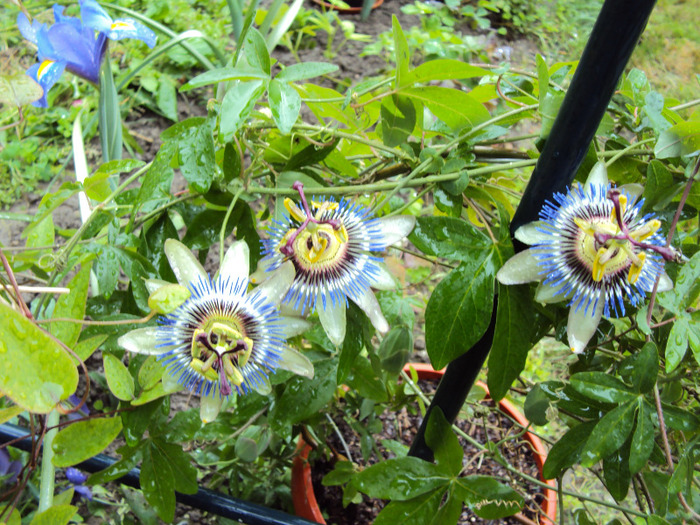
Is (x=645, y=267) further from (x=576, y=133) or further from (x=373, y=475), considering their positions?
(x=373, y=475)

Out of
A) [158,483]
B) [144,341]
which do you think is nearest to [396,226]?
[144,341]

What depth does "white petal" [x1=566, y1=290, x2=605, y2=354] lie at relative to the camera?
62 cm

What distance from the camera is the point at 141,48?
2482 mm

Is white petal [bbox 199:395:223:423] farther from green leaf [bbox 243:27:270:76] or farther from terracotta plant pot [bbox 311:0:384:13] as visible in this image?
terracotta plant pot [bbox 311:0:384:13]

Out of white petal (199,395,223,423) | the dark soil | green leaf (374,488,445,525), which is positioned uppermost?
white petal (199,395,223,423)

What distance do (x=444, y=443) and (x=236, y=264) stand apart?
1.36 ft

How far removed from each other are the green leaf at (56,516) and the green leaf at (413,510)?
14.5 inches

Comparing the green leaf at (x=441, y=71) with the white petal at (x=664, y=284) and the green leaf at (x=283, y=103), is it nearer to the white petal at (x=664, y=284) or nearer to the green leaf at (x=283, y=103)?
the green leaf at (x=283, y=103)

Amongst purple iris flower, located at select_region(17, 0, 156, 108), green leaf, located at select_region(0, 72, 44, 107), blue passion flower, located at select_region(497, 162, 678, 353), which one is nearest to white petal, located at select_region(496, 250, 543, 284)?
blue passion flower, located at select_region(497, 162, 678, 353)

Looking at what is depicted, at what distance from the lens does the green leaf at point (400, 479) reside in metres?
0.80

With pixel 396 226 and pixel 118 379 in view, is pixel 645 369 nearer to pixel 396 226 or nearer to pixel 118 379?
pixel 396 226

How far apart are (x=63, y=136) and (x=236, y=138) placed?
5.96 feet

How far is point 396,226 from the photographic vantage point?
25.8 inches

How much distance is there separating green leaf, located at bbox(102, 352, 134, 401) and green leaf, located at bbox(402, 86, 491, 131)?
46 cm
